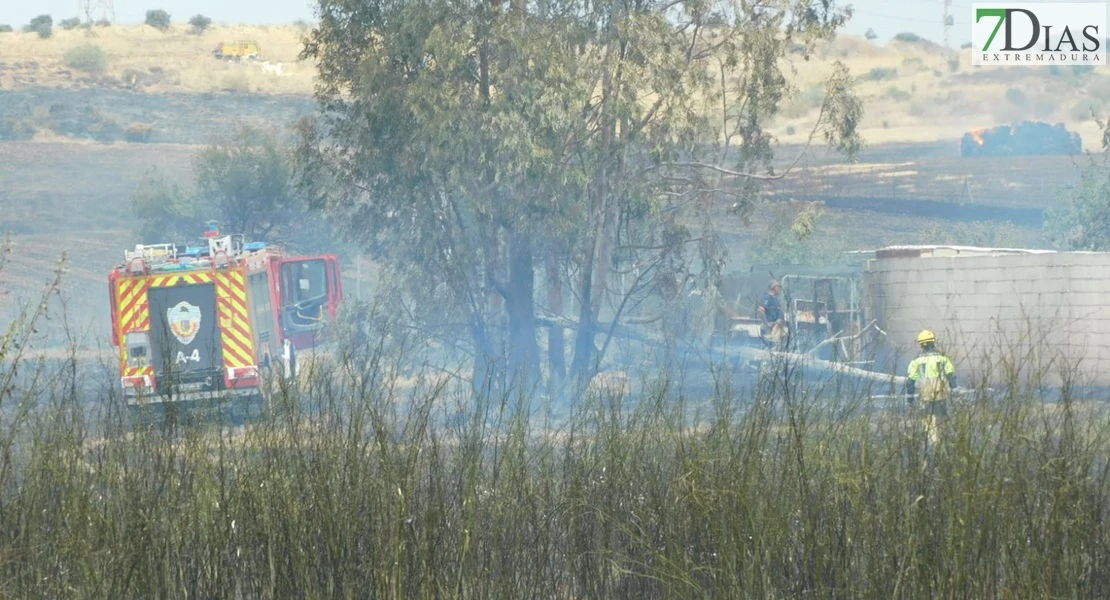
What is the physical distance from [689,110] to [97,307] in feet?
80.8

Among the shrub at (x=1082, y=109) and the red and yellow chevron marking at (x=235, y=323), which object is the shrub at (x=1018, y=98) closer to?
the shrub at (x=1082, y=109)

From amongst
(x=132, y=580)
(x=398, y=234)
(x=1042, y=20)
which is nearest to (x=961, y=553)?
(x=132, y=580)

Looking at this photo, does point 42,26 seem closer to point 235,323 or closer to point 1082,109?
point 1082,109

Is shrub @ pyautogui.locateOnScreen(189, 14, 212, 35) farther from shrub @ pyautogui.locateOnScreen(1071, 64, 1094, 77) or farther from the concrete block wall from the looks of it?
the concrete block wall

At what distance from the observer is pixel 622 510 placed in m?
7.10

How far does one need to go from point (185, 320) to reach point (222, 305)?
65cm

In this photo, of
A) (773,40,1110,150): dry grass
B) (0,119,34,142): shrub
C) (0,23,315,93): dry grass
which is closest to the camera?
(0,119,34,142): shrub

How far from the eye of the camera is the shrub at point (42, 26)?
261 ft

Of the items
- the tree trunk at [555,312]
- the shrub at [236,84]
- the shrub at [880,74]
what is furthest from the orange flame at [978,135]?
the tree trunk at [555,312]

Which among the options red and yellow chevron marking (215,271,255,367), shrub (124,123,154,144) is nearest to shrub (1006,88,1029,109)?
shrub (124,123,154,144)

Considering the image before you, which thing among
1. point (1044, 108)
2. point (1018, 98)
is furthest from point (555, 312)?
point (1044, 108)

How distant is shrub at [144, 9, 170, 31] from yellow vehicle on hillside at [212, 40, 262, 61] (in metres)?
5.24

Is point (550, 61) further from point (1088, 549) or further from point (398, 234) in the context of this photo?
point (1088, 549)

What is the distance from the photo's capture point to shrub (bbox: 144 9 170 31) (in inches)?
3285
